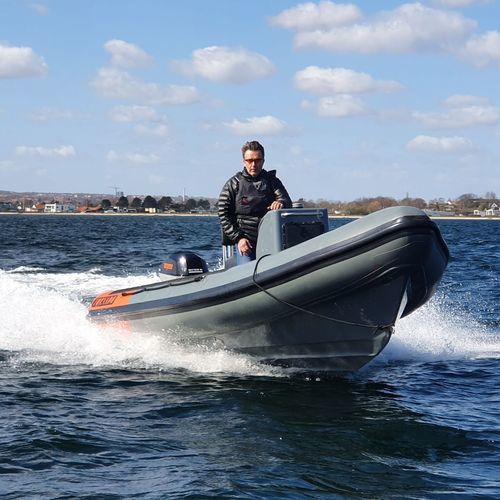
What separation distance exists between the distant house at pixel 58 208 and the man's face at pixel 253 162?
17881 centimetres

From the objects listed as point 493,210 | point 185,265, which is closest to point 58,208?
point 493,210

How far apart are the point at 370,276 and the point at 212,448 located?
2090 millimetres

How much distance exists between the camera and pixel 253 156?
25.6 feet

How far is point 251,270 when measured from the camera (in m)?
7.39

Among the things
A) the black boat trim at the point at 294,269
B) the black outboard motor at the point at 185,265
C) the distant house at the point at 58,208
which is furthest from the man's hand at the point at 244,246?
the distant house at the point at 58,208

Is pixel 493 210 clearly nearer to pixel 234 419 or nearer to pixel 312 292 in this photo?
pixel 312 292

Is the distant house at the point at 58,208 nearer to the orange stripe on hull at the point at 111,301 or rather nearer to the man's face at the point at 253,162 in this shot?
the orange stripe on hull at the point at 111,301

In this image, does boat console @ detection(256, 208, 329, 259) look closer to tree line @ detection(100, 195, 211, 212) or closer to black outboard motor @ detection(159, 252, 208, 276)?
black outboard motor @ detection(159, 252, 208, 276)

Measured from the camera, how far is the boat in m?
6.78

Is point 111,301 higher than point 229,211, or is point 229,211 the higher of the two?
point 229,211

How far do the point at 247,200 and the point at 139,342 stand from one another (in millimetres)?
1973

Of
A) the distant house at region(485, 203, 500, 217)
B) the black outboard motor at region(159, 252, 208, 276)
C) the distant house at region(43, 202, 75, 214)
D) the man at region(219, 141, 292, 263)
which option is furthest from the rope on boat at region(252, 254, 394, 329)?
the distant house at region(43, 202, 75, 214)

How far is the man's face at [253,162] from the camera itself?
25.6 feet

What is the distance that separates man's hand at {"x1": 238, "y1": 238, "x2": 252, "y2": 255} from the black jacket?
0.08 meters
